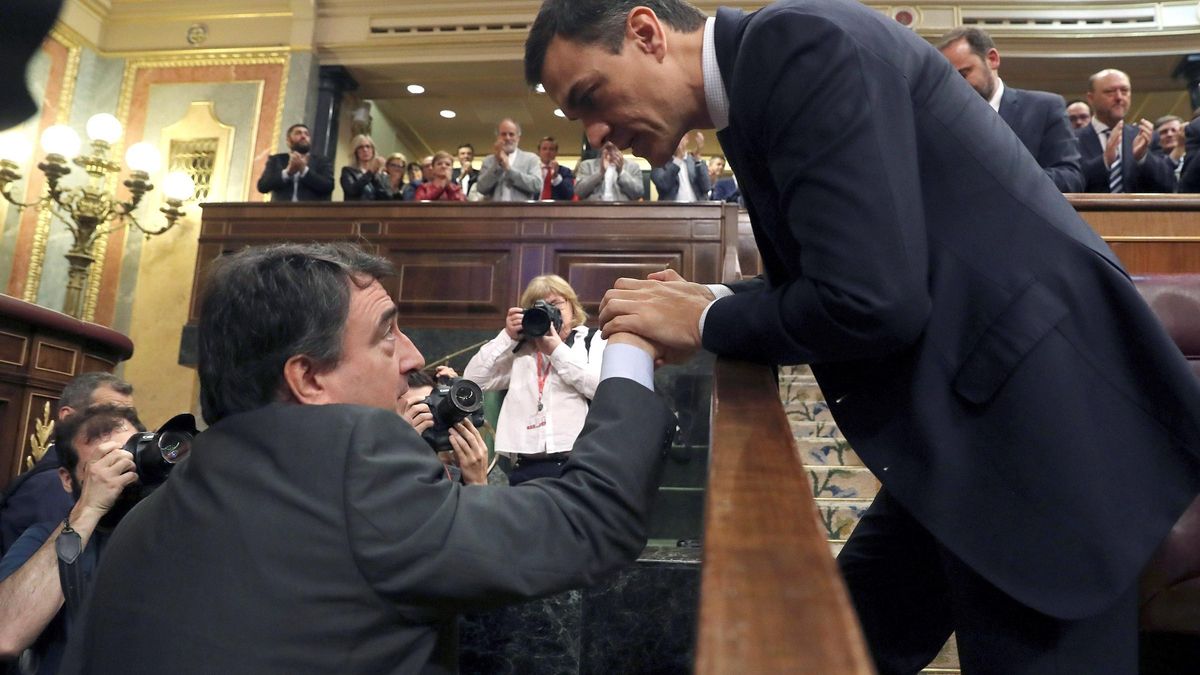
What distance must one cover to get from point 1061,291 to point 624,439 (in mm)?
457

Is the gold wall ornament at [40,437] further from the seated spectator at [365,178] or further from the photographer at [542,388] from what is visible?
the seated spectator at [365,178]

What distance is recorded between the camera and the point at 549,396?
127 inches

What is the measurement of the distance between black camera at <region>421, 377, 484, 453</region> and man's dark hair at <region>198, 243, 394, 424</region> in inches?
30.3

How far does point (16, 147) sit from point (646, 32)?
7.22 m

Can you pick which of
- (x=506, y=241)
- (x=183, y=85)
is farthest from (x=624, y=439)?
(x=183, y=85)

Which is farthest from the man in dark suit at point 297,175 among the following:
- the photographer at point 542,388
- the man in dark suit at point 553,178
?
the photographer at point 542,388

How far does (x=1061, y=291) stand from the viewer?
899 millimetres

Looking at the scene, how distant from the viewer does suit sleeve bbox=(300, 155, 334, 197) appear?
6.22m

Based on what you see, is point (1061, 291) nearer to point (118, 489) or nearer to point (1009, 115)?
point (118, 489)

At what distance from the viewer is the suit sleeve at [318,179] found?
20.4 ft

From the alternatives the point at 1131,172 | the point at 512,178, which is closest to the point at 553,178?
the point at 512,178

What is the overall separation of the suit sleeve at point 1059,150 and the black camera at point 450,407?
229 centimetres

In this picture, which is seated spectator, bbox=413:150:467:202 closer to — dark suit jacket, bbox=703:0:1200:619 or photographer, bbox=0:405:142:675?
photographer, bbox=0:405:142:675

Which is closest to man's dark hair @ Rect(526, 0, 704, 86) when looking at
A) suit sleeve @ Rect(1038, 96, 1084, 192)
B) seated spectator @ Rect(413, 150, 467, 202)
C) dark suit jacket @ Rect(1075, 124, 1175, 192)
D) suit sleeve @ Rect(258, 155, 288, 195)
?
suit sleeve @ Rect(1038, 96, 1084, 192)
